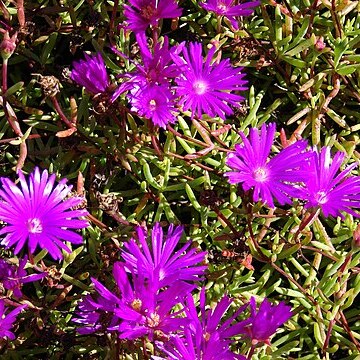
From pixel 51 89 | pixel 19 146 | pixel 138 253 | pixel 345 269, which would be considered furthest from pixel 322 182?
pixel 19 146

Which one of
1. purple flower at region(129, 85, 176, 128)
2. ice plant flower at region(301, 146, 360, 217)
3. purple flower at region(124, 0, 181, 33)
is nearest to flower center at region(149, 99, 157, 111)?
purple flower at region(129, 85, 176, 128)

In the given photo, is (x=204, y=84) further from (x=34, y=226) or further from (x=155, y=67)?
(x=34, y=226)

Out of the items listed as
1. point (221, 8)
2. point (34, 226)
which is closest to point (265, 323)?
point (34, 226)

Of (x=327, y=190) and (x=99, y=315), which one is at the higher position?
(x=327, y=190)

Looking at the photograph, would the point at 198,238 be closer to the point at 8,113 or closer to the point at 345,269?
the point at 345,269

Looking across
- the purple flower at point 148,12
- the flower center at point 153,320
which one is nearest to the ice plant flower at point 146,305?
the flower center at point 153,320

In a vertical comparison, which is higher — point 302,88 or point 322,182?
point 302,88
